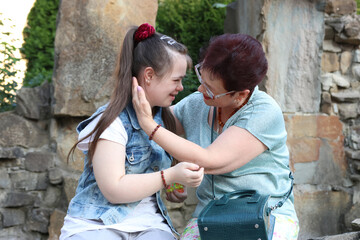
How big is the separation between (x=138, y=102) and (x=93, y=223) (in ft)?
1.79

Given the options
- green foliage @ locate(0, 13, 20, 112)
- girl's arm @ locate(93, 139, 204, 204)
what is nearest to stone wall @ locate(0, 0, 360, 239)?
green foliage @ locate(0, 13, 20, 112)

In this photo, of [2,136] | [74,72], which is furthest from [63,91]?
[2,136]

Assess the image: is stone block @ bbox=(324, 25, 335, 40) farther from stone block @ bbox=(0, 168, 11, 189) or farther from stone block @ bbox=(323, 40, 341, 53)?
stone block @ bbox=(0, 168, 11, 189)

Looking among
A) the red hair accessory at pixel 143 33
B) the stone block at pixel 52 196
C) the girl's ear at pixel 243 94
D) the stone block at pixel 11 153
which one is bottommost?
the stone block at pixel 52 196

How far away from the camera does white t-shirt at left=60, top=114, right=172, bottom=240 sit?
2018 millimetres

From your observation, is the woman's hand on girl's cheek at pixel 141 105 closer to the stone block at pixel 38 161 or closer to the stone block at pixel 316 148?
the stone block at pixel 38 161

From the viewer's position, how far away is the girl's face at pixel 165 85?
217cm

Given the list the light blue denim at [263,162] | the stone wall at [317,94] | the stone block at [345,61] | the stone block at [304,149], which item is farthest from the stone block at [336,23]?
the light blue denim at [263,162]

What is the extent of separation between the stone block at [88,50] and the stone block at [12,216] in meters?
0.78

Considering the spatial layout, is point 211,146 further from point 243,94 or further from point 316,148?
point 316,148

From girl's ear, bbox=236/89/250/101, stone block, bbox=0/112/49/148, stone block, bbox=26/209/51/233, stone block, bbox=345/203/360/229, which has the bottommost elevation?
stone block, bbox=345/203/360/229

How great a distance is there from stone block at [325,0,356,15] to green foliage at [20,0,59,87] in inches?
114

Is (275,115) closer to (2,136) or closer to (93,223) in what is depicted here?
(93,223)

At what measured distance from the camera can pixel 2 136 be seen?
340 centimetres
